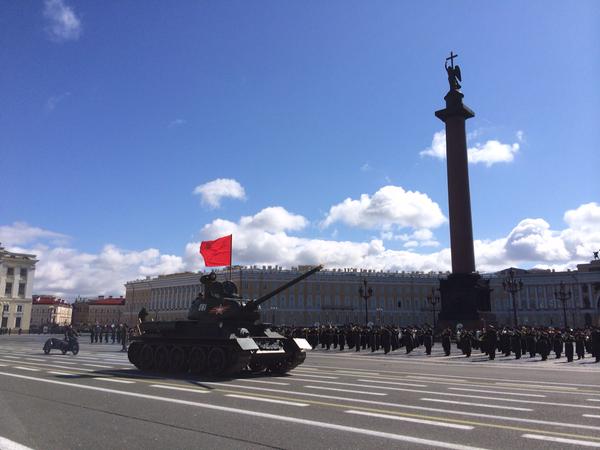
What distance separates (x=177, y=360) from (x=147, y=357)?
4.95ft

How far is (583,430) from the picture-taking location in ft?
23.7

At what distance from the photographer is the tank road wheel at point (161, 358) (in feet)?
53.1

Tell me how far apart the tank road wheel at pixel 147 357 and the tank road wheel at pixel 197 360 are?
1.99 meters

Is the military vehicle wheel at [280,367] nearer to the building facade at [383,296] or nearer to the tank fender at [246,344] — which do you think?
the tank fender at [246,344]

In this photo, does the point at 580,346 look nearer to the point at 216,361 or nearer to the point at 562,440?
the point at 216,361

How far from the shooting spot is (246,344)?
14.1m

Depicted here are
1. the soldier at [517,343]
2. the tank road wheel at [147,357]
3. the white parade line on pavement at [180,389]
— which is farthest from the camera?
the soldier at [517,343]

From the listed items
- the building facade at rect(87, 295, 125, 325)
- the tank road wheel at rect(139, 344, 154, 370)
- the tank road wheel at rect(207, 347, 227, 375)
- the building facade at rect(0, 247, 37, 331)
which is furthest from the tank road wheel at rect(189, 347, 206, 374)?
the building facade at rect(87, 295, 125, 325)

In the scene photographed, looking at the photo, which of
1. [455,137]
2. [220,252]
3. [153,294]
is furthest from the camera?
[153,294]

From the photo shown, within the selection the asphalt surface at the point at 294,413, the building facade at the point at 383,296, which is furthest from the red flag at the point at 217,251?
the building facade at the point at 383,296

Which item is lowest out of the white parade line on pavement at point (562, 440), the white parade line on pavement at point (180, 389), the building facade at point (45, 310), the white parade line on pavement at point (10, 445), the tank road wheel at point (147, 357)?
the white parade line on pavement at point (180, 389)

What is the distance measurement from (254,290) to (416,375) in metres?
90.9

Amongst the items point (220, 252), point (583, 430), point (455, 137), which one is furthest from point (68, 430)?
point (455, 137)

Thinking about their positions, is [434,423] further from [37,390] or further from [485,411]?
[37,390]
